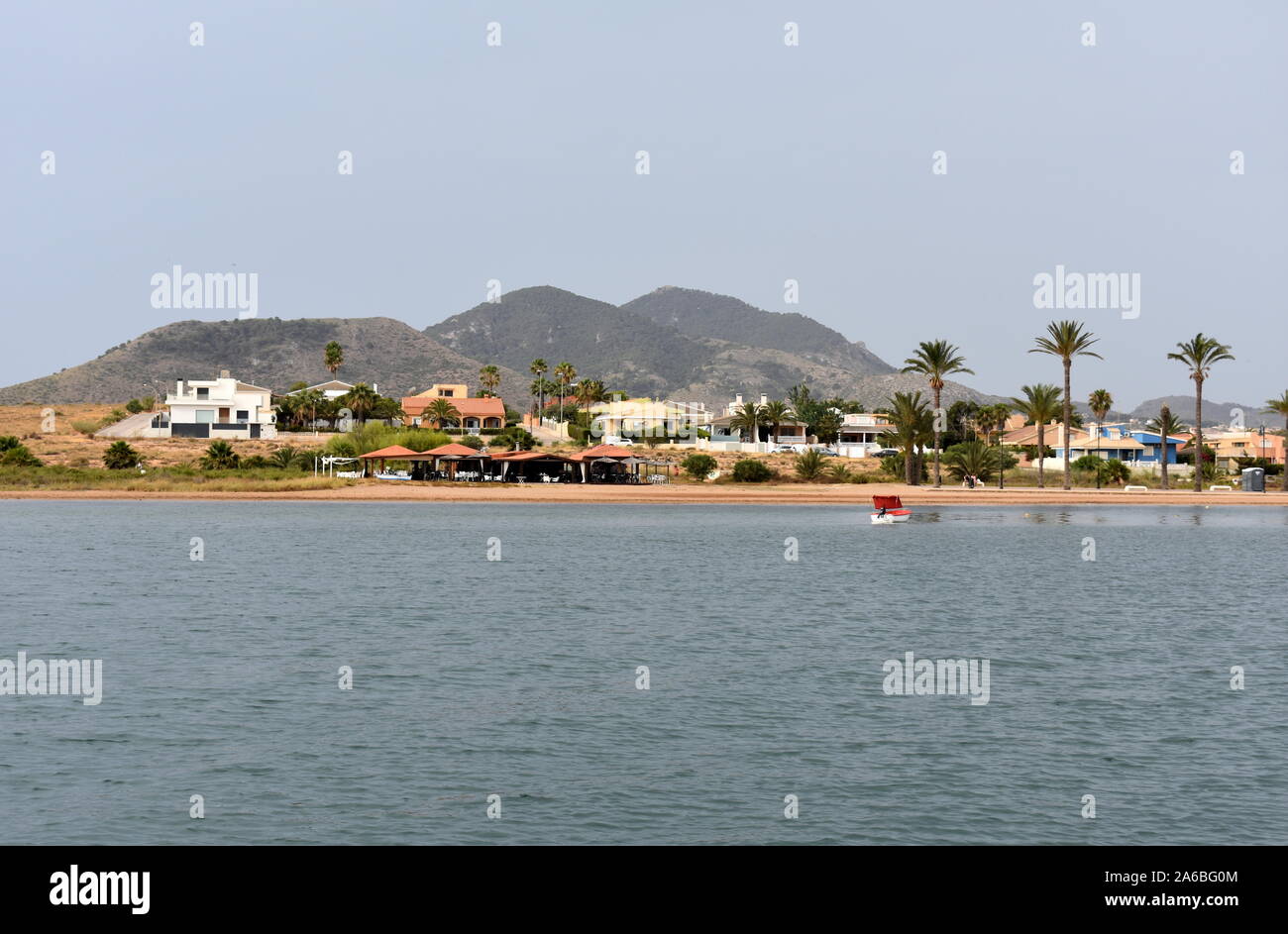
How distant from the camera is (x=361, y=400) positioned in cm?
12412

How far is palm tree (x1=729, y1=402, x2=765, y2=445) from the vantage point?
443 ft

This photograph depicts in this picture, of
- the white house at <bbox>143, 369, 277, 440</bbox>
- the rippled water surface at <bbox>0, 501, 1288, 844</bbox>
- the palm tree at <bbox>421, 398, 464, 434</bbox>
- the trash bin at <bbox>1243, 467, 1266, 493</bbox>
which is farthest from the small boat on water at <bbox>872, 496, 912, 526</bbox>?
the palm tree at <bbox>421, 398, 464, 434</bbox>

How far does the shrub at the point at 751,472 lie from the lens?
101938 millimetres

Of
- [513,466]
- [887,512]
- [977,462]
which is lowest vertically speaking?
[887,512]

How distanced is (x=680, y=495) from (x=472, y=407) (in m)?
58.6

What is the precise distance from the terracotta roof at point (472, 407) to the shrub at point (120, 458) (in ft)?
147

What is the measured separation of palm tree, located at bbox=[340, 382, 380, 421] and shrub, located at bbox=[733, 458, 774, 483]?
43.2 metres

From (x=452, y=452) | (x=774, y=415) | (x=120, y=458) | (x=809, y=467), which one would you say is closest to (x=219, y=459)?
(x=120, y=458)

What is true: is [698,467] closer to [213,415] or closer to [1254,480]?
[1254,480]

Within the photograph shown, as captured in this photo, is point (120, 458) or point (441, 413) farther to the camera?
point (441, 413)

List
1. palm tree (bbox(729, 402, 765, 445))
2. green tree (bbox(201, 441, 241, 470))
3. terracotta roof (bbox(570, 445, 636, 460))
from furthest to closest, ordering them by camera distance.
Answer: palm tree (bbox(729, 402, 765, 445)) < green tree (bbox(201, 441, 241, 470)) < terracotta roof (bbox(570, 445, 636, 460))

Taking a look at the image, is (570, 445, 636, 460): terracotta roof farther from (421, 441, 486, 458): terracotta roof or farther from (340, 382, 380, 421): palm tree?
(340, 382, 380, 421): palm tree

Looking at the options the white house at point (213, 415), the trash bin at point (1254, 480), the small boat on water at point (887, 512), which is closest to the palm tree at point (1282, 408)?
the trash bin at point (1254, 480)

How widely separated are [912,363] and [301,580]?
7133 centimetres
